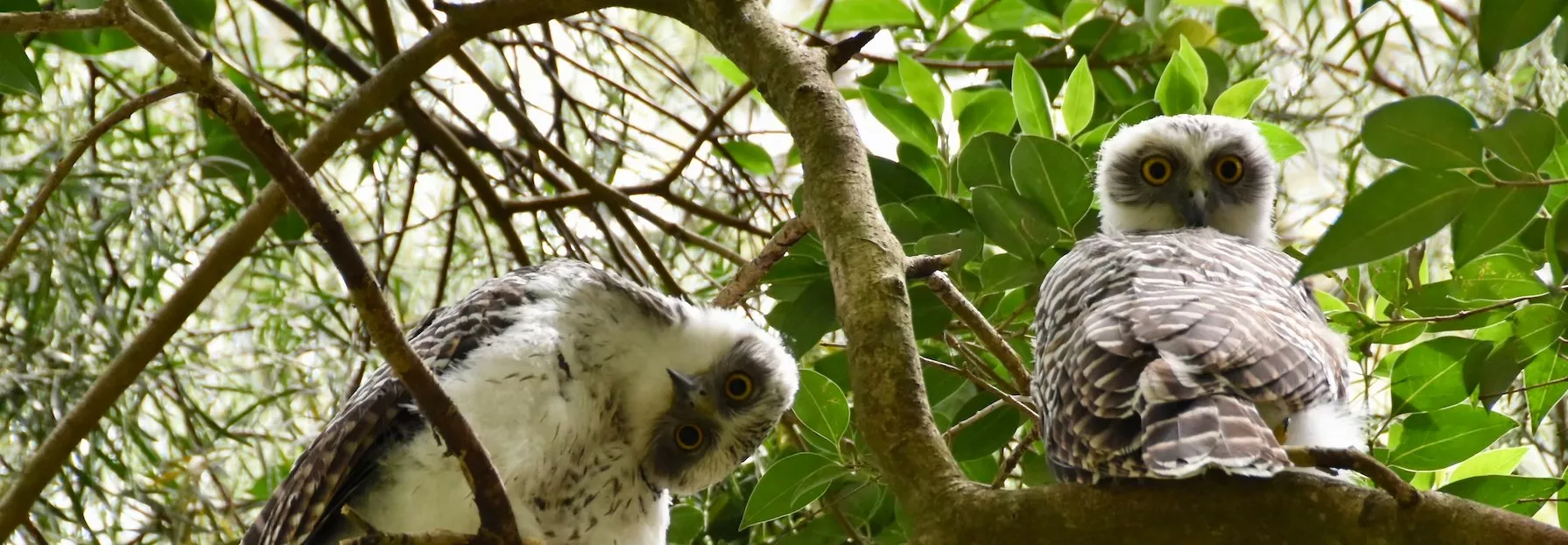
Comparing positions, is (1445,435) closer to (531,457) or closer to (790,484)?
(790,484)

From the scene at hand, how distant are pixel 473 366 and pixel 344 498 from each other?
0.30 metres

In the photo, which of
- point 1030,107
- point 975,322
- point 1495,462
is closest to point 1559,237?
point 975,322

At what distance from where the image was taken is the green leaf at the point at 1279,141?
103 inches

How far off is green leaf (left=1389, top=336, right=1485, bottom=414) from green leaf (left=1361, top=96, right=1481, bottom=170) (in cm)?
90

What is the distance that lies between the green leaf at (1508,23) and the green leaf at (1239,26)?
1714 millimetres

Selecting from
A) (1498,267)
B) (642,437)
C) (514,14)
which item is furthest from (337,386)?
(1498,267)

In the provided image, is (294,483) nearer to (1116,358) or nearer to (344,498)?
(344,498)

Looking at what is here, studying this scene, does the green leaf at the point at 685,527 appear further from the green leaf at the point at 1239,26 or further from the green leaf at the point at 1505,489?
the green leaf at the point at 1239,26

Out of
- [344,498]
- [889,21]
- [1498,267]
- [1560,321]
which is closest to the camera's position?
[1560,321]

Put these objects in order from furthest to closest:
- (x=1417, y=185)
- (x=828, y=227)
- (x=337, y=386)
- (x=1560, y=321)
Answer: (x=337, y=386)
(x=1560, y=321)
(x=828, y=227)
(x=1417, y=185)

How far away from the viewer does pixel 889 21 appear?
9.09 ft

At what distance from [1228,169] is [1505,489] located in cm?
114

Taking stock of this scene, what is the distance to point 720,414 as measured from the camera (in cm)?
237

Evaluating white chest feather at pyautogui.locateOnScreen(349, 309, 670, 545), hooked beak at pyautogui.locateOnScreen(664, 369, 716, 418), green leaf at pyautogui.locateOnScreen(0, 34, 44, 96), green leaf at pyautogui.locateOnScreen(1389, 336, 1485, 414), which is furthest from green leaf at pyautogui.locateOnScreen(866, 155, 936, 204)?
green leaf at pyautogui.locateOnScreen(0, 34, 44, 96)
